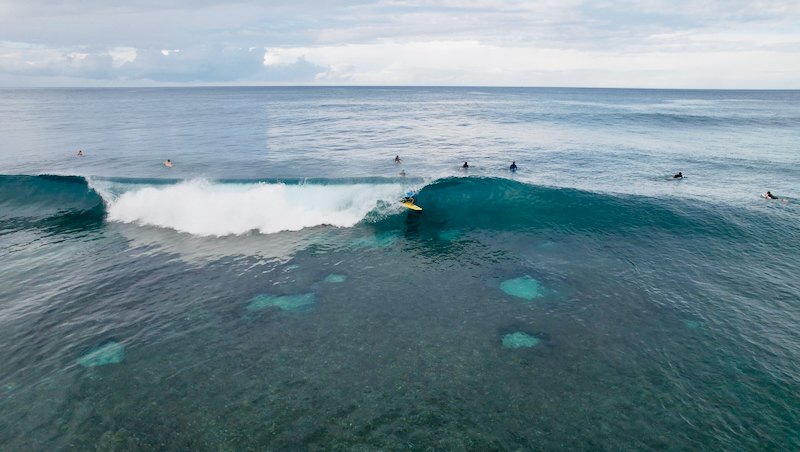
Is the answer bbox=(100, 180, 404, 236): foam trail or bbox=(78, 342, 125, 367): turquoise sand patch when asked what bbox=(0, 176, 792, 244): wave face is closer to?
bbox=(100, 180, 404, 236): foam trail

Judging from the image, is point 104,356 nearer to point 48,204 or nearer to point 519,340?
point 519,340

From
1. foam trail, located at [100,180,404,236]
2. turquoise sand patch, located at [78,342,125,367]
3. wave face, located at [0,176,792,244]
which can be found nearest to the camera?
turquoise sand patch, located at [78,342,125,367]

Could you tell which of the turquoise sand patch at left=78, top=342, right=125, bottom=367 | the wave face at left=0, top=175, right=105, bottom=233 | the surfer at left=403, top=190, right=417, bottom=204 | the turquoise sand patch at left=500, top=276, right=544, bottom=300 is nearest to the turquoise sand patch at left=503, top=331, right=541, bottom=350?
the turquoise sand patch at left=500, top=276, right=544, bottom=300

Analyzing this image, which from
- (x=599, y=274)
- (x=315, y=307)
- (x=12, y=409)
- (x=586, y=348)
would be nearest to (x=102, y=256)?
(x=12, y=409)

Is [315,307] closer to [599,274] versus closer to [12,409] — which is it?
[12,409]

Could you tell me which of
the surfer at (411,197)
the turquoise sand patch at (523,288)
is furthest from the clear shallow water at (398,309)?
the surfer at (411,197)

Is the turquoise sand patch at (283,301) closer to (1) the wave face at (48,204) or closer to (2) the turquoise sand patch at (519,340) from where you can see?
(2) the turquoise sand patch at (519,340)

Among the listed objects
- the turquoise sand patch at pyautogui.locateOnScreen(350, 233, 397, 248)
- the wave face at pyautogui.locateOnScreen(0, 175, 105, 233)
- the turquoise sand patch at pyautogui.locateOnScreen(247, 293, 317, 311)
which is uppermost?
the wave face at pyautogui.locateOnScreen(0, 175, 105, 233)
